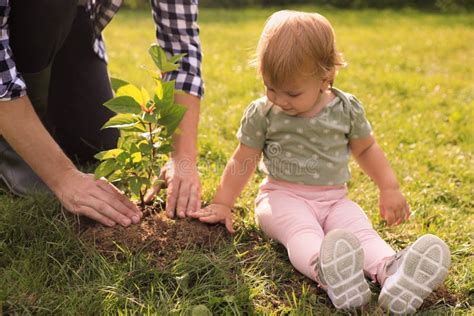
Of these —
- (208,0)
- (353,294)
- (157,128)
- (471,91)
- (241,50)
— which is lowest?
(208,0)

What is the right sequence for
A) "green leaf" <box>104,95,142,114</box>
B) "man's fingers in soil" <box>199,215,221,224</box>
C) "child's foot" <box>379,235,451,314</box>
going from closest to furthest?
"child's foot" <box>379,235,451,314</box>, "green leaf" <box>104,95,142,114</box>, "man's fingers in soil" <box>199,215,221,224</box>

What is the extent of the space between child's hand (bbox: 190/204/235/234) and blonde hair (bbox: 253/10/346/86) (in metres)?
0.53

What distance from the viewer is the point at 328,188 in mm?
→ 2355

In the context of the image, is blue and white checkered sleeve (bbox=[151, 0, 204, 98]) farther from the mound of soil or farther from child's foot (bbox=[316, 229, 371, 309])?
child's foot (bbox=[316, 229, 371, 309])

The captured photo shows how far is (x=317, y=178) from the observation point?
2324 mm

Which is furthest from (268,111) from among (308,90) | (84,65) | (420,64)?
(420,64)

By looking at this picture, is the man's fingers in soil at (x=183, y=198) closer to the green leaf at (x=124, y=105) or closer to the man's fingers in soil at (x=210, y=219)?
the man's fingers in soil at (x=210, y=219)

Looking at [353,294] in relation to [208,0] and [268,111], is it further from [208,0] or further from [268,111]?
[208,0]

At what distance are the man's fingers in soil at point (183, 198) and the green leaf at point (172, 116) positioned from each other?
320 millimetres

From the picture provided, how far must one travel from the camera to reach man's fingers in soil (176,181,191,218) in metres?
2.27

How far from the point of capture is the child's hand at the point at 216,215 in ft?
7.38

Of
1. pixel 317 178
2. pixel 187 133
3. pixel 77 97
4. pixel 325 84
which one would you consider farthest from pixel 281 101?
pixel 77 97

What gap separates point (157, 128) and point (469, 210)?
1.55 m

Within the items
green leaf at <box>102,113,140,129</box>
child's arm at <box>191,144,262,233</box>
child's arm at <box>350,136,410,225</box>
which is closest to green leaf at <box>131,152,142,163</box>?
green leaf at <box>102,113,140,129</box>
